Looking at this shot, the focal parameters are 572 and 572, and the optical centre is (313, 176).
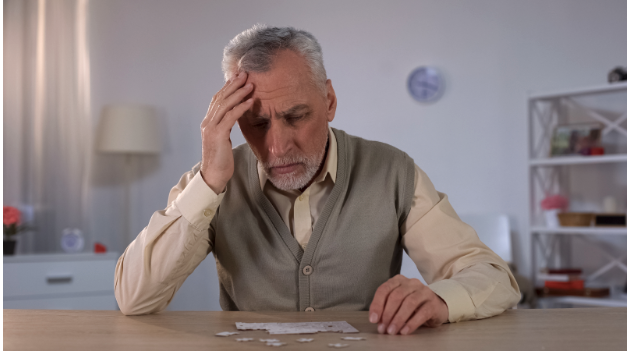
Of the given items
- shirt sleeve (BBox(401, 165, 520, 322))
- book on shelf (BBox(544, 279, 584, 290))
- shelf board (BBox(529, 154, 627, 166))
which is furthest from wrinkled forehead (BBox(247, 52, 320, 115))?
book on shelf (BBox(544, 279, 584, 290))

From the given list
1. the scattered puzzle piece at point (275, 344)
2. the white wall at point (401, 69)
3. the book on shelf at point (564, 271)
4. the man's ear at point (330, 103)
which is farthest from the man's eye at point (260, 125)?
the white wall at point (401, 69)

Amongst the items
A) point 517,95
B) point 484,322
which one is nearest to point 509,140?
point 517,95

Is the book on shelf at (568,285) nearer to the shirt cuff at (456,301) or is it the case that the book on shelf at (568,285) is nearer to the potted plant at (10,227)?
the shirt cuff at (456,301)

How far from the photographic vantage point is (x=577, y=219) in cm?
327

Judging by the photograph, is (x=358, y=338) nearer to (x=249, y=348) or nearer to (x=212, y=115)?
(x=249, y=348)

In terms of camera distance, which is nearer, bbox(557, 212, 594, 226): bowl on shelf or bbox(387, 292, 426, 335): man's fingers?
bbox(387, 292, 426, 335): man's fingers

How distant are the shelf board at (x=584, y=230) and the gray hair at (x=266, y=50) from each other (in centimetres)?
233

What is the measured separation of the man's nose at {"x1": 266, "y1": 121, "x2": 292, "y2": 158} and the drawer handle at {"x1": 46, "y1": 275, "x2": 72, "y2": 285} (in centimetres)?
238

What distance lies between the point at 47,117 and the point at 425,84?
2.59 meters

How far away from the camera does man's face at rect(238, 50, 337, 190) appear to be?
1.38 metres

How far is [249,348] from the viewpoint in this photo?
2.88 feet

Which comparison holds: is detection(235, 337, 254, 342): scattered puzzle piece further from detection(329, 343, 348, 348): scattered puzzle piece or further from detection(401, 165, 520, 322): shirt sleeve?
detection(401, 165, 520, 322): shirt sleeve

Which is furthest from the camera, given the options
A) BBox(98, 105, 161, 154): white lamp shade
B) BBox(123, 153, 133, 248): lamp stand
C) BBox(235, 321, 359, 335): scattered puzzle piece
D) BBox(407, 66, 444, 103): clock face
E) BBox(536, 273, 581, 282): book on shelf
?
BBox(123, 153, 133, 248): lamp stand

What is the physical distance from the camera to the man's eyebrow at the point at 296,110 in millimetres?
1377
